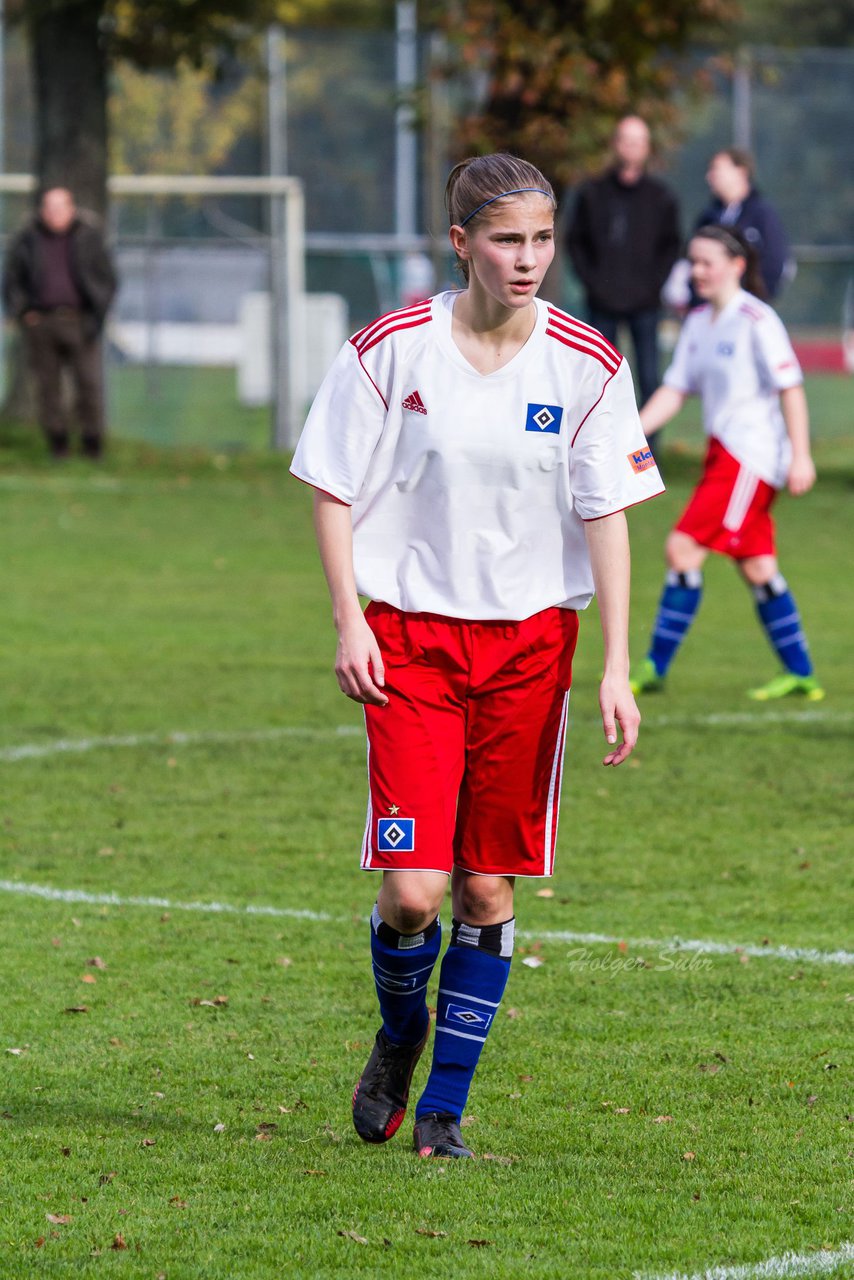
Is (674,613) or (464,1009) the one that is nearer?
(464,1009)

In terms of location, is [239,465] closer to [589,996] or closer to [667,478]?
[667,478]

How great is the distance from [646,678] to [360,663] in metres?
5.89

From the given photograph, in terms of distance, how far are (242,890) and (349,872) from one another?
420 mm

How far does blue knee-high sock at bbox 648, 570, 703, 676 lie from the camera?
947 cm

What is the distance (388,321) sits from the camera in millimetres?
4078

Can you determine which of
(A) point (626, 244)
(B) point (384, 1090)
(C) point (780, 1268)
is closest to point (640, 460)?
(B) point (384, 1090)

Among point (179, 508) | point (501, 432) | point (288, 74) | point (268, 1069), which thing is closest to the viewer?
point (501, 432)

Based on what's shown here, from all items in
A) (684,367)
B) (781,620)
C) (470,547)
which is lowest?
(781,620)

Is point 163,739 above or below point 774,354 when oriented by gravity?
below

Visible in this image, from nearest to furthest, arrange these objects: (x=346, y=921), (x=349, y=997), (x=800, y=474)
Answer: (x=349, y=997)
(x=346, y=921)
(x=800, y=474)

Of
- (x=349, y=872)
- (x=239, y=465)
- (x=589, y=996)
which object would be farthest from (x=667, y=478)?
(x=589, y=996)

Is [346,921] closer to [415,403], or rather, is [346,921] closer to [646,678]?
[415,403]

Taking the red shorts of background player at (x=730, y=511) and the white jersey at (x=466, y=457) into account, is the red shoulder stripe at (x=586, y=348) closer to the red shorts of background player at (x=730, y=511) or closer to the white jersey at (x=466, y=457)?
the white jersey at (x=466, y=457)

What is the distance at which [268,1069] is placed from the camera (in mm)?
4672
